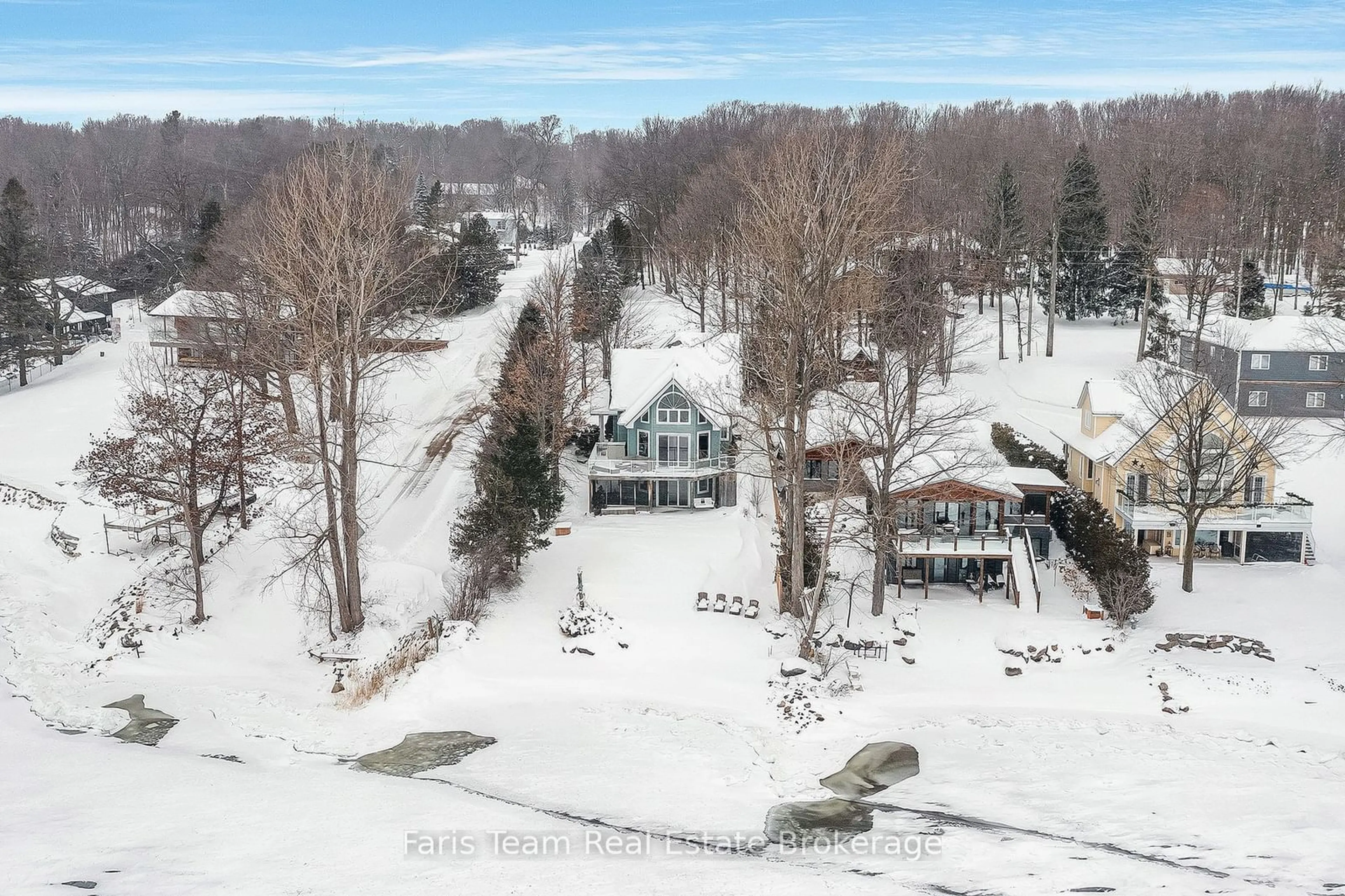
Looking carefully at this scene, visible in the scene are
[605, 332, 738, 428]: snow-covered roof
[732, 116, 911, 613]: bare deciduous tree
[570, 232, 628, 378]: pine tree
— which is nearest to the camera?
[732, 116, 911, 613]: bare deciduous tree

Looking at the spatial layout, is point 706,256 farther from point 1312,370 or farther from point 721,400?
point 1312,370

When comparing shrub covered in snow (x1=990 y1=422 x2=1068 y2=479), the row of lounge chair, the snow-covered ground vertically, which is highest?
shrub covered in snow (x1=990 y1=422 x2=1068 y2=479)

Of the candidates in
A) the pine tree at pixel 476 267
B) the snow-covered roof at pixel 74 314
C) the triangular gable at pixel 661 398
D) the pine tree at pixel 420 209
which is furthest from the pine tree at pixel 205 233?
the triangular gable at pixel 661 398

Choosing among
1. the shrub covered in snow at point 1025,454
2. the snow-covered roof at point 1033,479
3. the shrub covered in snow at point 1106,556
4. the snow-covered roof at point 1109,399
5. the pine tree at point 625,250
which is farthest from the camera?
the pine tree at point 625,250

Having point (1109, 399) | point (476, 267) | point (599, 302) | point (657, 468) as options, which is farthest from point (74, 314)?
point (1109, 399)

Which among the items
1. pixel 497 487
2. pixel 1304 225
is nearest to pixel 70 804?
pixel 497 487

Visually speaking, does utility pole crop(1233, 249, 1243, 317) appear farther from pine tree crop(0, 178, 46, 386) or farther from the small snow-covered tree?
pine tree crop(0, 178, 46, 386)

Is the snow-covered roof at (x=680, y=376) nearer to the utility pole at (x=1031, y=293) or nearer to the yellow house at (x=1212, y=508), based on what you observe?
the yellow house at (x=1212, y=508)

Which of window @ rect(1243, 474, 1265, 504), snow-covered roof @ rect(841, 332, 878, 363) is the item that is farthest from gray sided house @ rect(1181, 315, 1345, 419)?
snow-covered roof @ rect(841, 332, 878, 363)
